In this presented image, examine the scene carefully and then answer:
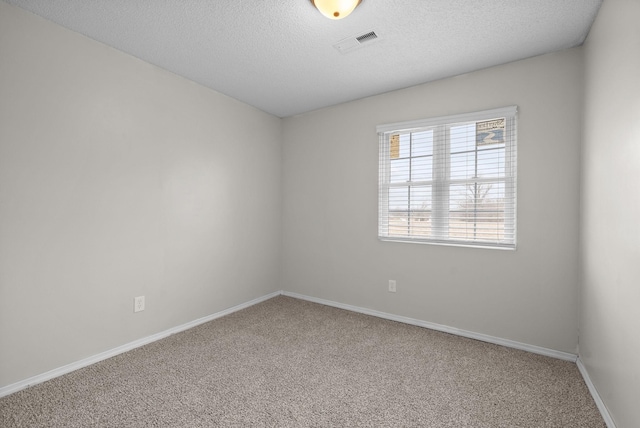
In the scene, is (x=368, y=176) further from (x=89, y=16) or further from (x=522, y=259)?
(x=89, y=16)

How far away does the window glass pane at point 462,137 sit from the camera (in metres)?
2.75

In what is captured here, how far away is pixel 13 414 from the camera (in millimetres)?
1659

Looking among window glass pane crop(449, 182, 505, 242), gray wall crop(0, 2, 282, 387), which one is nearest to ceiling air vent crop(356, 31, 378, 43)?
window glass pane crop(449, 182, 505, 242)

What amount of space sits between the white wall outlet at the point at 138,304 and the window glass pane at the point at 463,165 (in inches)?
116

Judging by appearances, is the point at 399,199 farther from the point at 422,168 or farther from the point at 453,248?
the point at 453,248

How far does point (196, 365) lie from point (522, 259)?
2.67 m

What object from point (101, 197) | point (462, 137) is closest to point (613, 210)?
point (462, 137)

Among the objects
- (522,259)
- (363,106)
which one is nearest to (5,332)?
(363,106)

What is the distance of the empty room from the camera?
1745 millimetres

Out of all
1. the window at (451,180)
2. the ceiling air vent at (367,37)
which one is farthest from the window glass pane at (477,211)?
the ceiling air vent at (367,37)

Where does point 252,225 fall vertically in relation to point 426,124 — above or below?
below

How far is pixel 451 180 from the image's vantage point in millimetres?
2852

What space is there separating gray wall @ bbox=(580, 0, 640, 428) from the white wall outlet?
3117mm

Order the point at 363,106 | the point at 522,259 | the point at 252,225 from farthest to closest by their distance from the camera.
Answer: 1. the point at 252,225
2. the point at 363,106
3. the point at 522,259
